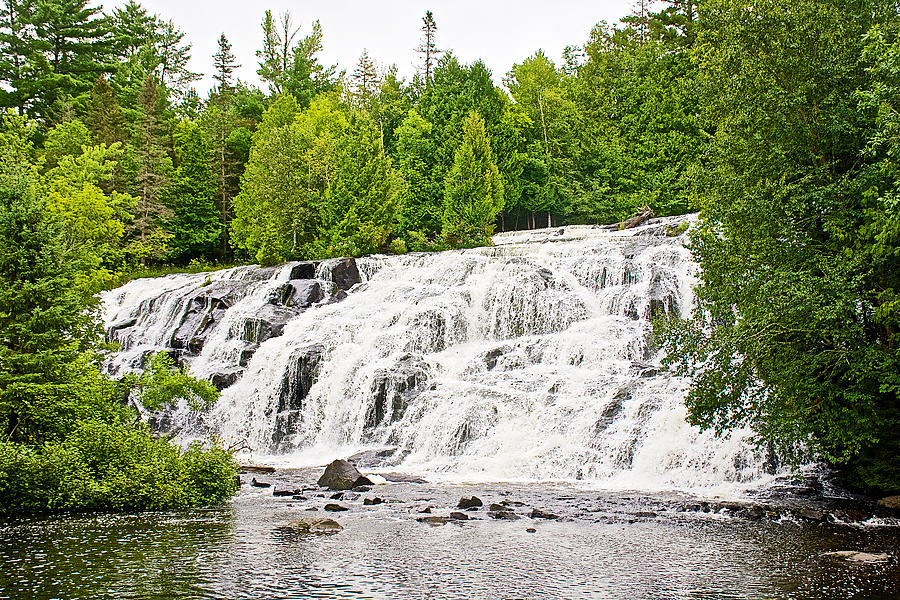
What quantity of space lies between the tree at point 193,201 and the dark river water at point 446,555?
42.0 m

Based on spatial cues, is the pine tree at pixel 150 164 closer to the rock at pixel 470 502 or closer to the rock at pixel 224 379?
the rock at pixel 224 379

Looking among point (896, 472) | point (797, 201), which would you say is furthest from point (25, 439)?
point (896, 472)

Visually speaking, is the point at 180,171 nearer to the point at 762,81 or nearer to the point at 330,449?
the point at 330,449

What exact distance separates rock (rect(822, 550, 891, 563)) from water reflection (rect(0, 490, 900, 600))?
1.18 feet

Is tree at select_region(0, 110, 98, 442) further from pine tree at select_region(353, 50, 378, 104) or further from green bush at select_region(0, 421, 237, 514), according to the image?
pine tree at select_region(353, 50, 378, 104)

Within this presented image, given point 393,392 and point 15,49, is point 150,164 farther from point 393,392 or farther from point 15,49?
point 393,392

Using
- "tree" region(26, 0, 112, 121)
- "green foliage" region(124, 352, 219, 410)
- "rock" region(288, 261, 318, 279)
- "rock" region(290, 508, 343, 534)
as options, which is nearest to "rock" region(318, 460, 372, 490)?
"rock" region(290, 508, 343, 534)

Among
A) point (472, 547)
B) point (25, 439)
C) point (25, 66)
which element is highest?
point (25, 66)

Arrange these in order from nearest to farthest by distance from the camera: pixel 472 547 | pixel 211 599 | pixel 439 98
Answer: pixel 211 599, pixel 472 547, pixel 439 98

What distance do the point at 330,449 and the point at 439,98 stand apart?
3528cm

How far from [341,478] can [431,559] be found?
7.11 metres

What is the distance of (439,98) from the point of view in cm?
5359

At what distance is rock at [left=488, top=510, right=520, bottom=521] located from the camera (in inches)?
560

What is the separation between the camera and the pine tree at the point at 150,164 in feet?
165
